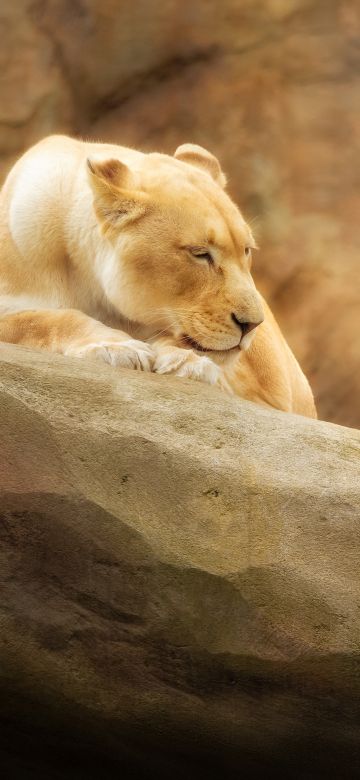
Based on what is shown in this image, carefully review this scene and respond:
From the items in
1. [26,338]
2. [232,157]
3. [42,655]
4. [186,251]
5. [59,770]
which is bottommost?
[59,770]

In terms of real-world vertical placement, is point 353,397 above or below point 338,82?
below

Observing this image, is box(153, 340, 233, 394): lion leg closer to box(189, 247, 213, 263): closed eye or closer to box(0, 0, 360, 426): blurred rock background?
box(189, 247, 213, 263): closed eye

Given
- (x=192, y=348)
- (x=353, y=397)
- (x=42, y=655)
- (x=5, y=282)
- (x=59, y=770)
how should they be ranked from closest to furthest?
(x=42, y=655) → (x=59, y=770) → (x=192, y=348) → (x=5, y=282) → (x=353, y=397)

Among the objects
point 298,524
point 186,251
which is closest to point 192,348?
point 186,251

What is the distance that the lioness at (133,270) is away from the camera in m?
3.81

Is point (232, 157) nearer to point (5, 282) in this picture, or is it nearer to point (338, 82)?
point (338, 82)

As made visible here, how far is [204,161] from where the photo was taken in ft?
15.0

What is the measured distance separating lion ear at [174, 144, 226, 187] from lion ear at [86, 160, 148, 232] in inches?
25.3

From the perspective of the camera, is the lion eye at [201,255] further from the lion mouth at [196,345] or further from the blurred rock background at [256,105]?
the blurred rock background at [256,105]

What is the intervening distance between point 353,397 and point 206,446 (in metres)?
3.34

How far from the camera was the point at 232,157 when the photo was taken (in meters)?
6.42

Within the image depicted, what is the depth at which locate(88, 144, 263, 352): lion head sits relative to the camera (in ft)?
12.5

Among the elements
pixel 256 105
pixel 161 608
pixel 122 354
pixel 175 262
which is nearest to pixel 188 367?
pixel 122 354

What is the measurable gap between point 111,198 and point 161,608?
1.44 m
